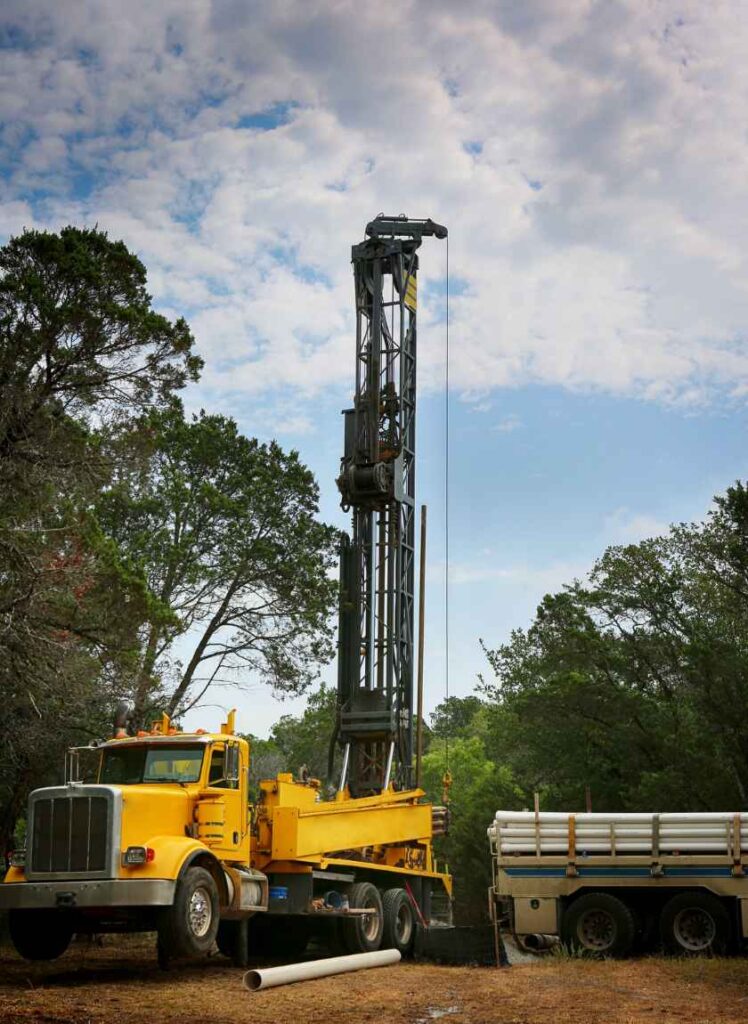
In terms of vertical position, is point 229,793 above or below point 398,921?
above

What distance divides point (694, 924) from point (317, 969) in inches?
235

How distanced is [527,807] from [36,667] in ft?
95.4

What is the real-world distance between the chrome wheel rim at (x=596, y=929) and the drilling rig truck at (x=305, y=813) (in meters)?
2.97

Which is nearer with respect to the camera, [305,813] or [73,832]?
[73,832]

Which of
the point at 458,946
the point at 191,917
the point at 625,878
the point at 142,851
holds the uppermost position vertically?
the point at 142,851

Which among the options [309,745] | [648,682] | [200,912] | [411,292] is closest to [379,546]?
[411,292]

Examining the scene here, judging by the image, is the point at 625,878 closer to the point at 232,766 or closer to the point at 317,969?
the point at 317,969

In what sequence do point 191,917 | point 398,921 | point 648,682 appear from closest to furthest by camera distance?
point 191,917
point 398,921
point 648,682

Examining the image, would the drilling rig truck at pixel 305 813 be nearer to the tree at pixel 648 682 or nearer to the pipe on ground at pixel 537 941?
the pipe on ground at pixel 537 941

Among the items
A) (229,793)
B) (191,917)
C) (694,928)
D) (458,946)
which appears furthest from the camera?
(458,946)

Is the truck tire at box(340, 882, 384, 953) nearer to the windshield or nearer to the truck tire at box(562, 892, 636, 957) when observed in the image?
the truck tire at box(562, 892, 636, 957)

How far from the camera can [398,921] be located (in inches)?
779

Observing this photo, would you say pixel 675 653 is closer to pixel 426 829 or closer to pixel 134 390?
pixel 426 829

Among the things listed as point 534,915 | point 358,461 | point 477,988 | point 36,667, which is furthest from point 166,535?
point 477,988
